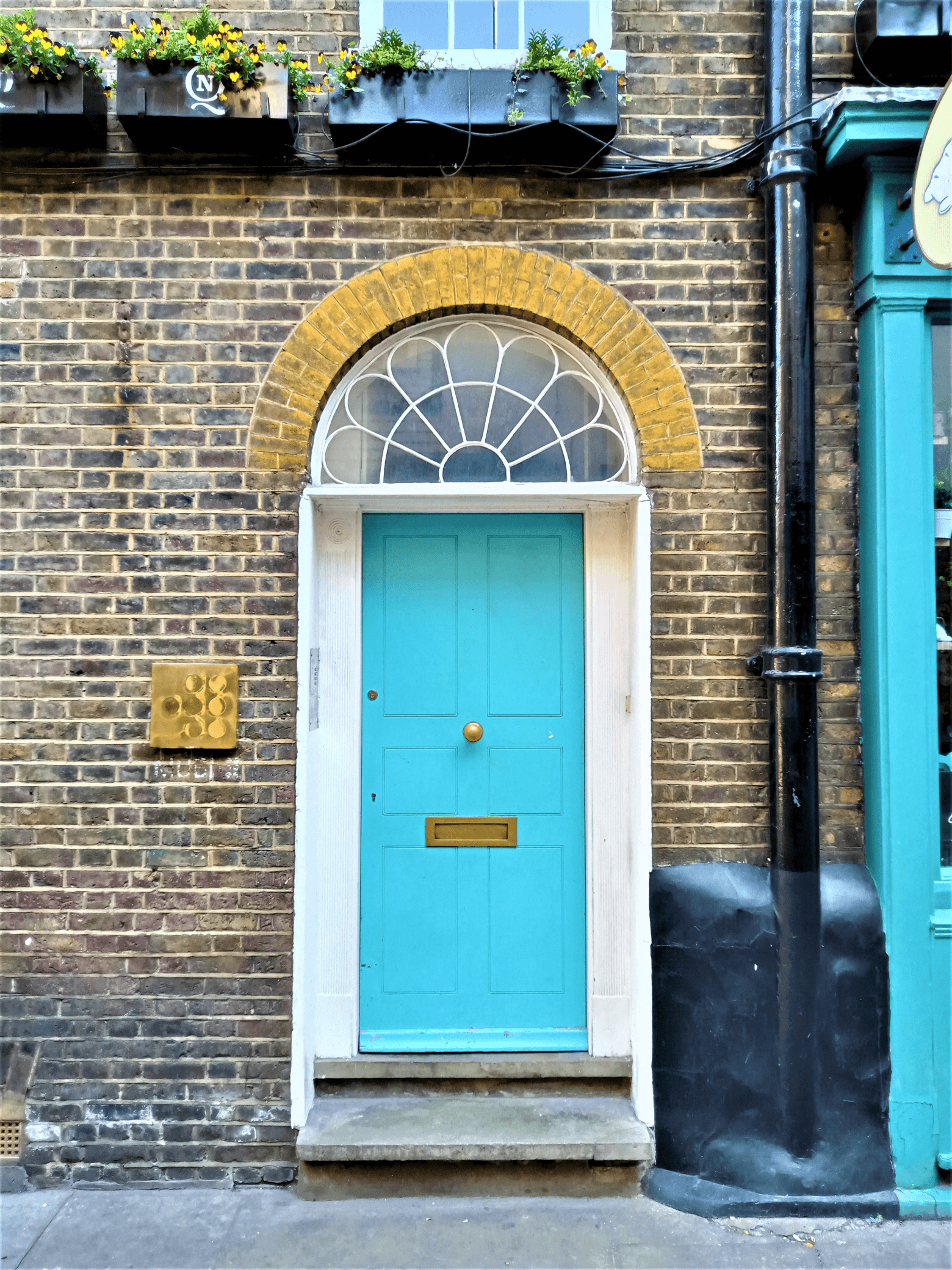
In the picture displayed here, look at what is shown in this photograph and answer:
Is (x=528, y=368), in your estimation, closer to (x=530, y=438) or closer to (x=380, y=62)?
(x=530, y=438)

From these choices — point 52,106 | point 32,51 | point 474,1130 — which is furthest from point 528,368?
point 474,1130

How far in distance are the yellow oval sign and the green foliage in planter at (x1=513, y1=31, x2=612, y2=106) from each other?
129cm

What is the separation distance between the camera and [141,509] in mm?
3516

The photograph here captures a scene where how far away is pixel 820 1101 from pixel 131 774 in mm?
3078

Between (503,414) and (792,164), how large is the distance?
5.00 feet

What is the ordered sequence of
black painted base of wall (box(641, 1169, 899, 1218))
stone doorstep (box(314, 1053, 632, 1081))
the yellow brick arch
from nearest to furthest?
1. black painted base of wall (box(641, 1169, 899, 1218))
2. the yellow brick arch
3. stone doorstep (box(314, 1053, 632, 1081))

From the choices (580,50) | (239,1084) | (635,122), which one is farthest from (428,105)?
(239,1084)

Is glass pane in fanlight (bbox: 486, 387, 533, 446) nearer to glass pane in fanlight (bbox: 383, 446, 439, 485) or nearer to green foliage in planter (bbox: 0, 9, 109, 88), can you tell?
glass pane in fanlight (bbox: 383, 446, 439, 485)

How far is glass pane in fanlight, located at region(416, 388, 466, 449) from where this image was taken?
12.1 feet

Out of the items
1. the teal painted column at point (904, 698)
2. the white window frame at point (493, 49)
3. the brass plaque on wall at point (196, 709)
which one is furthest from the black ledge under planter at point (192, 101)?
the teal painted column at point (904, 698)

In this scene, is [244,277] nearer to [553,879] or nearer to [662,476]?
[662,476]

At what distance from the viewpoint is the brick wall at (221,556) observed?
342 cm

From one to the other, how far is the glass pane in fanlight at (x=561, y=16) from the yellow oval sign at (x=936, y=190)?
1.65 metres

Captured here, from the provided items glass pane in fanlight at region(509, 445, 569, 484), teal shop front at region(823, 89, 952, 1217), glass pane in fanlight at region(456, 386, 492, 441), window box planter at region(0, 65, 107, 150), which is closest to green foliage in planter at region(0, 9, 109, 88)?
window box planter at region(0, 65, 107, 150)
